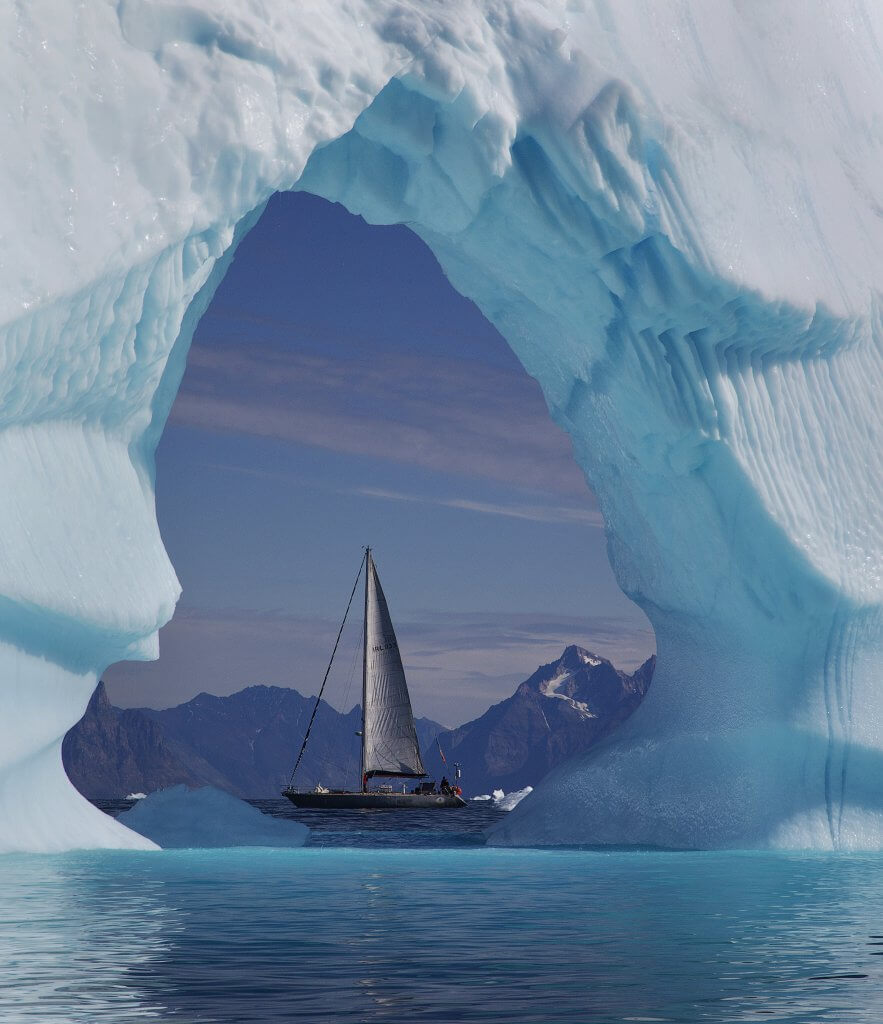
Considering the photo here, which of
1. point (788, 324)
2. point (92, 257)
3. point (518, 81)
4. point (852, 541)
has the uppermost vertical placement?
point (518, 81)

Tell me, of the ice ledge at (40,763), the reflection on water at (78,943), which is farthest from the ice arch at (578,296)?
the reflection on water at (78,943)

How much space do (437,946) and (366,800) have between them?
49.2 meters

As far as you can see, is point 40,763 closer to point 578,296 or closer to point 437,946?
point 437,946

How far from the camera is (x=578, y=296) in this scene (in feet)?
49.3

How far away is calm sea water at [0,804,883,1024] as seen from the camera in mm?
4480

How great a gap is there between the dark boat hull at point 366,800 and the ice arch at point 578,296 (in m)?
37.7

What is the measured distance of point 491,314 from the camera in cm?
1641

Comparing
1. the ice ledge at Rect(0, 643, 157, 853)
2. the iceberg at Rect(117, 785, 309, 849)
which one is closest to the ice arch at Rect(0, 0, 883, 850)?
the ice ledge at Rect(0, 643, 157, 853)

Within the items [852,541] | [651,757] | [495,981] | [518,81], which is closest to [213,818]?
[651,757]

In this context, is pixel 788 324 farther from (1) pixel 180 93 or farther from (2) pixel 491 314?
(1) pixel 180 93

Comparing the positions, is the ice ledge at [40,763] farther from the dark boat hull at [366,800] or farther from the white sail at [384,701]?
the dark boat hull at [366,800]

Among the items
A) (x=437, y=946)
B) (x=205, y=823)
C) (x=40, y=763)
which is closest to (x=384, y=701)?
(x=205, y=823)

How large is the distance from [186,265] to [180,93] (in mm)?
1455

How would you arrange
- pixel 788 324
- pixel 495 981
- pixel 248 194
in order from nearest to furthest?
pixel 495 981 → pixel 248 194 → pixel 788 324
